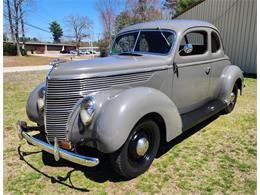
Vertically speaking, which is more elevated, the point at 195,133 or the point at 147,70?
the point at 147,70

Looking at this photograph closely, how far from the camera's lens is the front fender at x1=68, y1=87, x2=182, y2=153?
2.63 m

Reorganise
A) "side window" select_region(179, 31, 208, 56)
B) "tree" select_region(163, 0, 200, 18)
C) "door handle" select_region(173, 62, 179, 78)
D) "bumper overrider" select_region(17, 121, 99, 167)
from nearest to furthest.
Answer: "bumper overrider" select_region(17, 121, 99, 167)
"door handle" select_region(173, 62, 179, 78)
"side window" select_region(179, 31, 208, 56)
"tree" select_region(163, 0, 200, 18)

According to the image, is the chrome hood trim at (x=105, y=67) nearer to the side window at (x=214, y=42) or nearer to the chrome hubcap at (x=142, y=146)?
the chrome hubcap at (x=142, y=146)

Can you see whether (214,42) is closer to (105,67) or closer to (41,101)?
(105,67)

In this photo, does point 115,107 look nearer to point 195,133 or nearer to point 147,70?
point 147,70

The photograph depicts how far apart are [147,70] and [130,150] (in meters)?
1.12

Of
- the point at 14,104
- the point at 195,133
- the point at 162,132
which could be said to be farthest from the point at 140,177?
the point at 14,104

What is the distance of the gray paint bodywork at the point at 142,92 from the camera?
2688 millimetres

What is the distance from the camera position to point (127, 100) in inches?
110

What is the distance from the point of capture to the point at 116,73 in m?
3.15

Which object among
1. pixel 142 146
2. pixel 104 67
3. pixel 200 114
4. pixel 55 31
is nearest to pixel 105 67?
pixel 104 67

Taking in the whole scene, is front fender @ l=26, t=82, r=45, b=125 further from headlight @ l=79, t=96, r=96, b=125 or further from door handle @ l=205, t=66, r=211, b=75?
door handle @ l=205, t=66, r=211, b=75

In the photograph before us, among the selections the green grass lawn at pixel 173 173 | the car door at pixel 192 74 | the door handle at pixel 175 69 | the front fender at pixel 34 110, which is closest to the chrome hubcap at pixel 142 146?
the green grass lawn at pixel 173 173

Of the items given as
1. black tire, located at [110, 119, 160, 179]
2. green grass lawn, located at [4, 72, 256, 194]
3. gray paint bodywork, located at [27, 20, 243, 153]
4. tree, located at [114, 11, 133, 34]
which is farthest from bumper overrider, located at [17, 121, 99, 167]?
tree, located at [114, 11, 133, 34]
